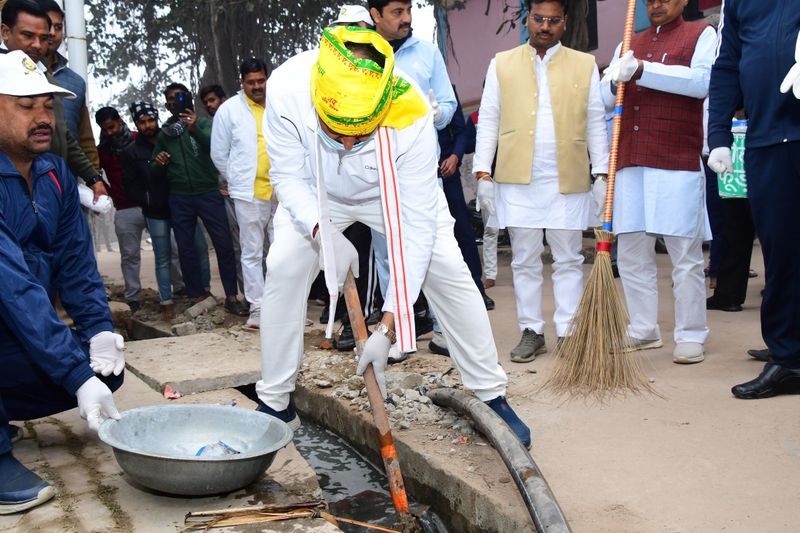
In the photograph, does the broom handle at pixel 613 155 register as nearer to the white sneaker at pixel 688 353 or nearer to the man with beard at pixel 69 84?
the white sneaker at pixel 688 353

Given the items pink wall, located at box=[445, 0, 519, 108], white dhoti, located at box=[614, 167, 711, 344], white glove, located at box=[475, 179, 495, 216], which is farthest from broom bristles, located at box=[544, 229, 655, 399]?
pink wall, located at box=[445, 0, 519, 108]

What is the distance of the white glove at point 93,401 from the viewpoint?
273 centimetres

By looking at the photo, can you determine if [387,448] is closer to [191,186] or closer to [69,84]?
[69,84]

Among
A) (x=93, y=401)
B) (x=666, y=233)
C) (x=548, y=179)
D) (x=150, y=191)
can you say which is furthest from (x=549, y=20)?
(x=150, y=191)

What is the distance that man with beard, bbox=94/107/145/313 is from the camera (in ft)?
23.2

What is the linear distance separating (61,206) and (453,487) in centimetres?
189

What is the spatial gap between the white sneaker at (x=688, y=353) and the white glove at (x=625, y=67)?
1.47 metres

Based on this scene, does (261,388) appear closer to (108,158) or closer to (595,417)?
A: (595,417)

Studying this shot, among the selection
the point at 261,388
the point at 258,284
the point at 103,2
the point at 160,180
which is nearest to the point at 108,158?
the point at 160,180

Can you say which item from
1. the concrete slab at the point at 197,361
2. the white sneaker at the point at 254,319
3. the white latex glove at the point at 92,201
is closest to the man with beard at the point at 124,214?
the white sneaker at the point at 254,319

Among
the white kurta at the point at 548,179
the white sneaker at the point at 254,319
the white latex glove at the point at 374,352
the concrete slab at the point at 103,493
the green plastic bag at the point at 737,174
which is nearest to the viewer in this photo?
the concrete slab at the point at 103,493

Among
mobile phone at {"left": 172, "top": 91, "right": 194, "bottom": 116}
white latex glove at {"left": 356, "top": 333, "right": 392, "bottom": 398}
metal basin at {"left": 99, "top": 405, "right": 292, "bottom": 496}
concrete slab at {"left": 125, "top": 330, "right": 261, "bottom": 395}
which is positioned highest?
mobile phone at {"left": 172, "top": 91, "right": 194, "bottom": 116}

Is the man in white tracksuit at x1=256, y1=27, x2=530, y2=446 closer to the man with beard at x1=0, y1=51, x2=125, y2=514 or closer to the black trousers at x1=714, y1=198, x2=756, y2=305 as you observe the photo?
the man with beard at x1=0, y1=51, x2=125, y2=514

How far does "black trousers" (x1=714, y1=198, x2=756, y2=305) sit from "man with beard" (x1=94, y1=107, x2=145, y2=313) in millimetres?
4836
